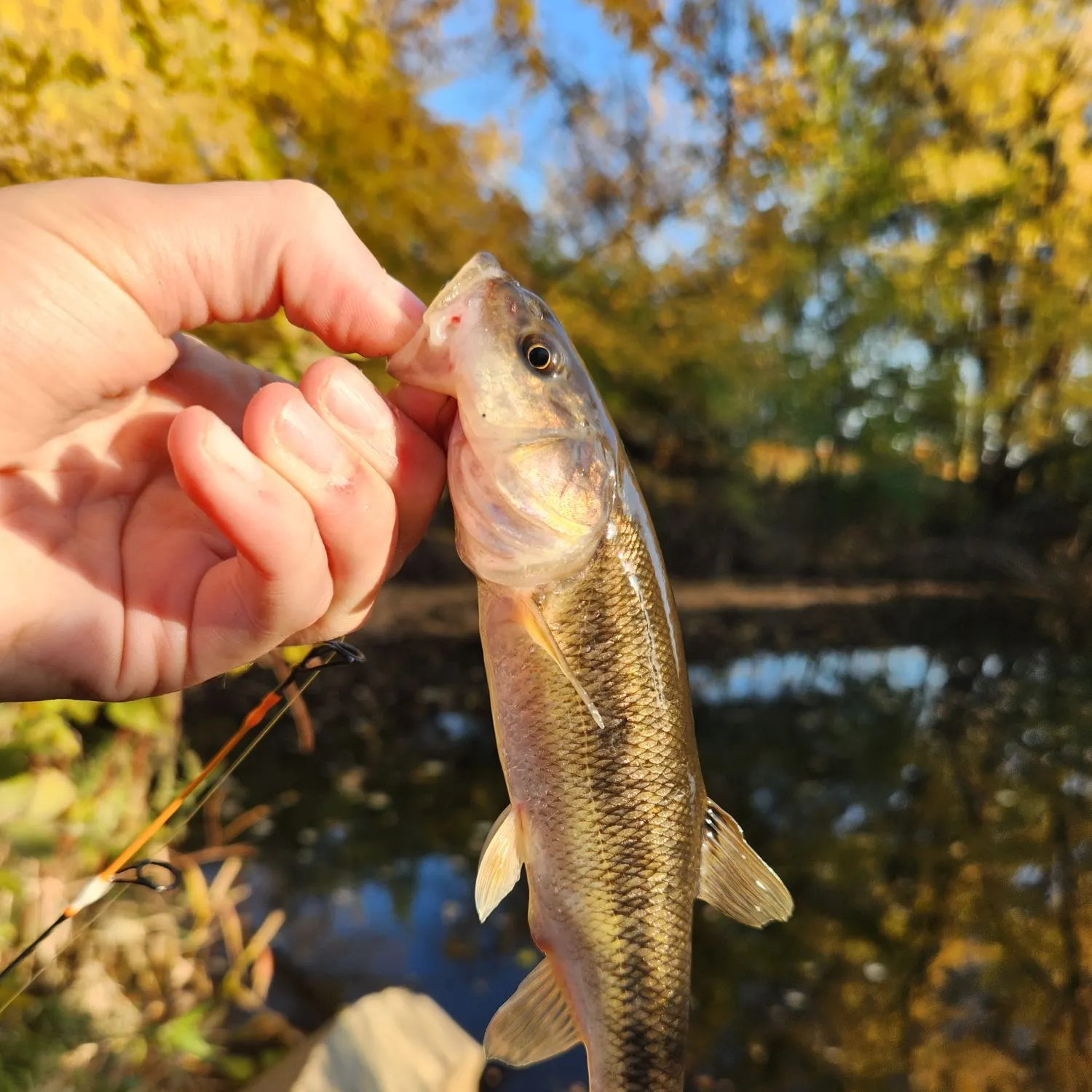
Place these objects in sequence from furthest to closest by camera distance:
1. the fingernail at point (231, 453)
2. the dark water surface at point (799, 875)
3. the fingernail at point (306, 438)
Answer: the dark water surface at point (799, 875)
the fingernail at point (306, 438)
the fingernail at point (231, 453)

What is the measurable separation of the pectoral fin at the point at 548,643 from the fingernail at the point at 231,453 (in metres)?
0.68

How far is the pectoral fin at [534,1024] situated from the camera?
73.7 inches

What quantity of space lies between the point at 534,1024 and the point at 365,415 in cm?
158

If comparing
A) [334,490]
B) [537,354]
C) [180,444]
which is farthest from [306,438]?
[537,354]

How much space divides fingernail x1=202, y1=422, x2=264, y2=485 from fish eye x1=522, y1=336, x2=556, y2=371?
0.66 metres

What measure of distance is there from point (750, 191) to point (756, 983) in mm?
9233

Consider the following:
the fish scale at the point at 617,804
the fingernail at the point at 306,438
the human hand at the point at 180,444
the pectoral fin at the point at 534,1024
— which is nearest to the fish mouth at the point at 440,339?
the human hand at the point at 180,444

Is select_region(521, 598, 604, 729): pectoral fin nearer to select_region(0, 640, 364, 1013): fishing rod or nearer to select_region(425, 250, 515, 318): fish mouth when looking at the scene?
select_region(0, 640, 364, 1013): fishing rod

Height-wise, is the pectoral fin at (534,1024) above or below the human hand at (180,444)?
below

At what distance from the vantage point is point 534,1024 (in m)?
1.92

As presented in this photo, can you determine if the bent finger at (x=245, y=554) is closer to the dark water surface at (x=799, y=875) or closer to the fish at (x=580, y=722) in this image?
the fish at (x=580, y=722)

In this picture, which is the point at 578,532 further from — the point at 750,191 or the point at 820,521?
the point at 820,521

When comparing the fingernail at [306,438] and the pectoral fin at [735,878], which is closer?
the fingernail at [306,438]

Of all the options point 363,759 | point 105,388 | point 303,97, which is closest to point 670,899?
point 105,388
